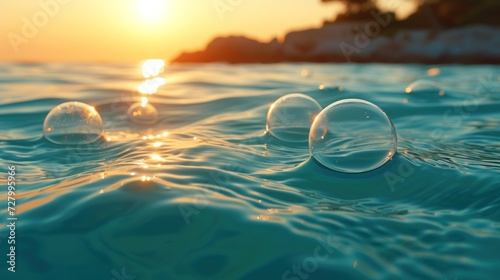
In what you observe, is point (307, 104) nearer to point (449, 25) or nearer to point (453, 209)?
point (453, 209)

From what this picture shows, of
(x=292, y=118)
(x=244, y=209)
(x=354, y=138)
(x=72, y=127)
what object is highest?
(x=292, y=118)

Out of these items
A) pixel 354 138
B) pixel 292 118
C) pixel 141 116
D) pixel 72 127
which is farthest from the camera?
pixel 141 116

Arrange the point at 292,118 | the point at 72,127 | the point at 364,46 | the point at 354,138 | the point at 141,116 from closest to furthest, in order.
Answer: the point at 354,138, the point at 72,127, the point at 292,118, the point at 141,116, the point at 364,46

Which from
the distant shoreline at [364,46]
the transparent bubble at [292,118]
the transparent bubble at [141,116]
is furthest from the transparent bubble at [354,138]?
the distant shoreline at [364,46]

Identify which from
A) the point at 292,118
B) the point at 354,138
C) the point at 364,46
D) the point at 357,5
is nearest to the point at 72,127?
the point at 292,118

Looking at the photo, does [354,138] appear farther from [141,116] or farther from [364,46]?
[364,46]

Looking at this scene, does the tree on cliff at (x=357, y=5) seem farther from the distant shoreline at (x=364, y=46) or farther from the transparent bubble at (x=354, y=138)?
the transparent bubble at (x=354, y=138)
